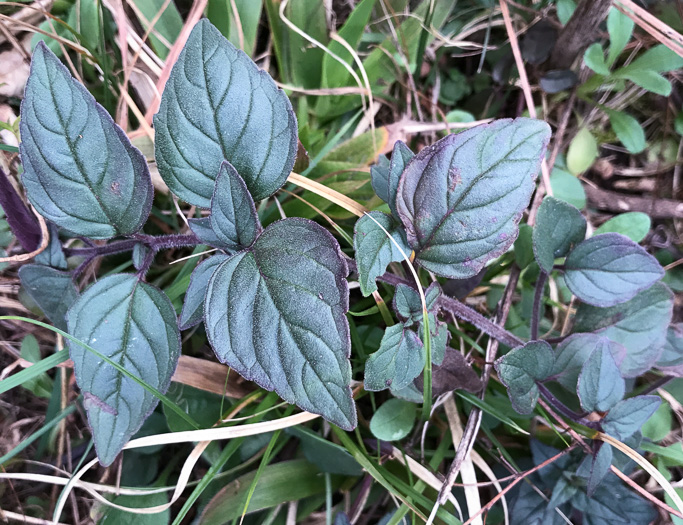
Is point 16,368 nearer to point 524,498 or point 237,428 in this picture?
point 237,428

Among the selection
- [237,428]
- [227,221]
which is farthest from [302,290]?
[237,428]

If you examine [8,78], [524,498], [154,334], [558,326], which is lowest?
[524,498]

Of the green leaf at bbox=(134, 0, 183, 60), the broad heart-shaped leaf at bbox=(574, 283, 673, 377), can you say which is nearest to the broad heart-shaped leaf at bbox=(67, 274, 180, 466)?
the green leaf at bbox=(134, 0, 183, 60)

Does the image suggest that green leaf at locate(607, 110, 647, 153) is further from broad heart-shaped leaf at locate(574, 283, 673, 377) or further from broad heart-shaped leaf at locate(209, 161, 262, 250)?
broad heart-shaped leaf at locate(209, 161, 262, 250)

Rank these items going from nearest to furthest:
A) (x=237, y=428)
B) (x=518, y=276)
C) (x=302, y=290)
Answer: (x=302, y=290)
(x=237, y=428)
(x=518, y=276)

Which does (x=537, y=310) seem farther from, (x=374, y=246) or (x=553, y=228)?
(x=374, y=246)

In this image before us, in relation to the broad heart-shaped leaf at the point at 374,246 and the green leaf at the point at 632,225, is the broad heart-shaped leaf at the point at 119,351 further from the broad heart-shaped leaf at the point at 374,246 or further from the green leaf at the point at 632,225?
the green leaf at the point at 632,225
